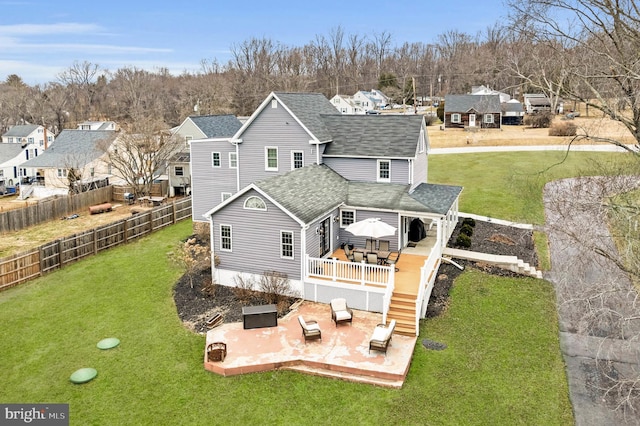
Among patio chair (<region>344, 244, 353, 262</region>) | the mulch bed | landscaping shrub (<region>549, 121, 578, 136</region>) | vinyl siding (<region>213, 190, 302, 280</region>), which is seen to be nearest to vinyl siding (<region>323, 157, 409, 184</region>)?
patio chair (<region>344, 244, 353, 262</region>)

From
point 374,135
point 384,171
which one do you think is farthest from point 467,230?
point 374,135

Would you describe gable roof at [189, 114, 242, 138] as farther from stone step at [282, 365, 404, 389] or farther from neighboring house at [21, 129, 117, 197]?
stone step at [282, 365, 404, 389]

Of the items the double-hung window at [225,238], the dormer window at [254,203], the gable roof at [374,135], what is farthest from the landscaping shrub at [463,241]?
the double-hung window at [225,238]

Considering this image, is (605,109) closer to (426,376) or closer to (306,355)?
(426,376)

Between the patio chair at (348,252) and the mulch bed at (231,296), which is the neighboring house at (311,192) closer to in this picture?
the patio chair at (348,252)

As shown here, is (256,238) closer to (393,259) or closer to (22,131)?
(393,259)

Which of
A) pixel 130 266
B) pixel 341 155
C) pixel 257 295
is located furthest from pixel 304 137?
pixel 130 266
